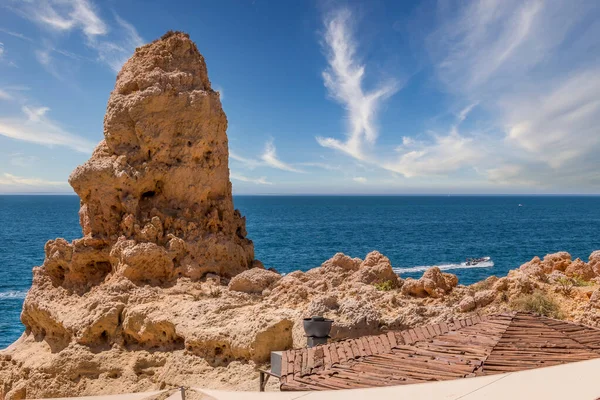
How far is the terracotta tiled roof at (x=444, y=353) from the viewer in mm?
7578

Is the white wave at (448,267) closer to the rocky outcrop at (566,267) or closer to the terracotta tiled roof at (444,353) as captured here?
the rocky outcrop at (566,267)

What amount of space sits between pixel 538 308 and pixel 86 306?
1244cm

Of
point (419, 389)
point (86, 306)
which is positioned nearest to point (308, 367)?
point (419, 389)

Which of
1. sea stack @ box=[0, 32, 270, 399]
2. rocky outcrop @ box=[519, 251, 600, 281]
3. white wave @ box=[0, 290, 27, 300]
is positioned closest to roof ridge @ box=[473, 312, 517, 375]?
rocky outcrop @ box=[519, 251, 600, 281]

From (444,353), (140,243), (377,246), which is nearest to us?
(444,353)

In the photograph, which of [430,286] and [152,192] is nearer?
[430,286]

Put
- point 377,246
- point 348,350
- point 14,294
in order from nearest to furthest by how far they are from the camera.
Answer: point 348,350, point 14,294, point 377,246

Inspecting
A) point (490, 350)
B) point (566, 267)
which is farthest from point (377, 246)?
point (490, 350)

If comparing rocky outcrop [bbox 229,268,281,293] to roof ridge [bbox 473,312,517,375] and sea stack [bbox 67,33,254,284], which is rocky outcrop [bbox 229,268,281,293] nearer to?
sea stack [bbox 67,33,254,284]

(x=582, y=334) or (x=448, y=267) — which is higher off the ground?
(x=582, y=334)

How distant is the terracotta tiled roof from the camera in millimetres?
7578

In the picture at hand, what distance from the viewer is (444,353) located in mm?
8273

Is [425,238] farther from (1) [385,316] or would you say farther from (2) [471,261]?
(1) [385,316]

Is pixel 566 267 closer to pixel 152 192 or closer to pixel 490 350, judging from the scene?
pixel 490 350
